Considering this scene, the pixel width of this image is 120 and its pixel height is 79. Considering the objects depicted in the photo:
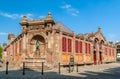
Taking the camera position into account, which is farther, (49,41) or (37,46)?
(37,46)

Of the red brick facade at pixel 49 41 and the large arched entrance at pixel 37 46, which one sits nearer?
the red brick facade at pixel 49 41

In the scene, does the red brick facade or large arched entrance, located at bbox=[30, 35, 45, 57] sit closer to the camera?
the red brick facade

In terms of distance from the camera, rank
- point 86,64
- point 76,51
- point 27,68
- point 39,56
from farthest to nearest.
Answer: point 86,64 → point 76,51 → point 39,56 → point 27,68

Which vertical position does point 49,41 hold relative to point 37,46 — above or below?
above

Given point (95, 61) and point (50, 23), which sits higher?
point (50, 23)

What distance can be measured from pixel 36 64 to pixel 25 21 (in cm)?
679

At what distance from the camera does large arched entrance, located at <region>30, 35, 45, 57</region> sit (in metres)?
31.4

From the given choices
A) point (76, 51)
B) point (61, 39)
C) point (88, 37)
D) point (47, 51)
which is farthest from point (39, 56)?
point (88, 37)

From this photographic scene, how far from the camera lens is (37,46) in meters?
31.5

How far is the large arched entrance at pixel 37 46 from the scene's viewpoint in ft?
103

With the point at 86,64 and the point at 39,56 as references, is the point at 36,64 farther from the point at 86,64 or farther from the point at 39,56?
the point at 86,64

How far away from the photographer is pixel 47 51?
30328 millimetres

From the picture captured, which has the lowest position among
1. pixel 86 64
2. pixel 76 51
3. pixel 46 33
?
pixel 86 64

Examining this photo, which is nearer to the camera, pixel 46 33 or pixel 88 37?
pixel 46 33
